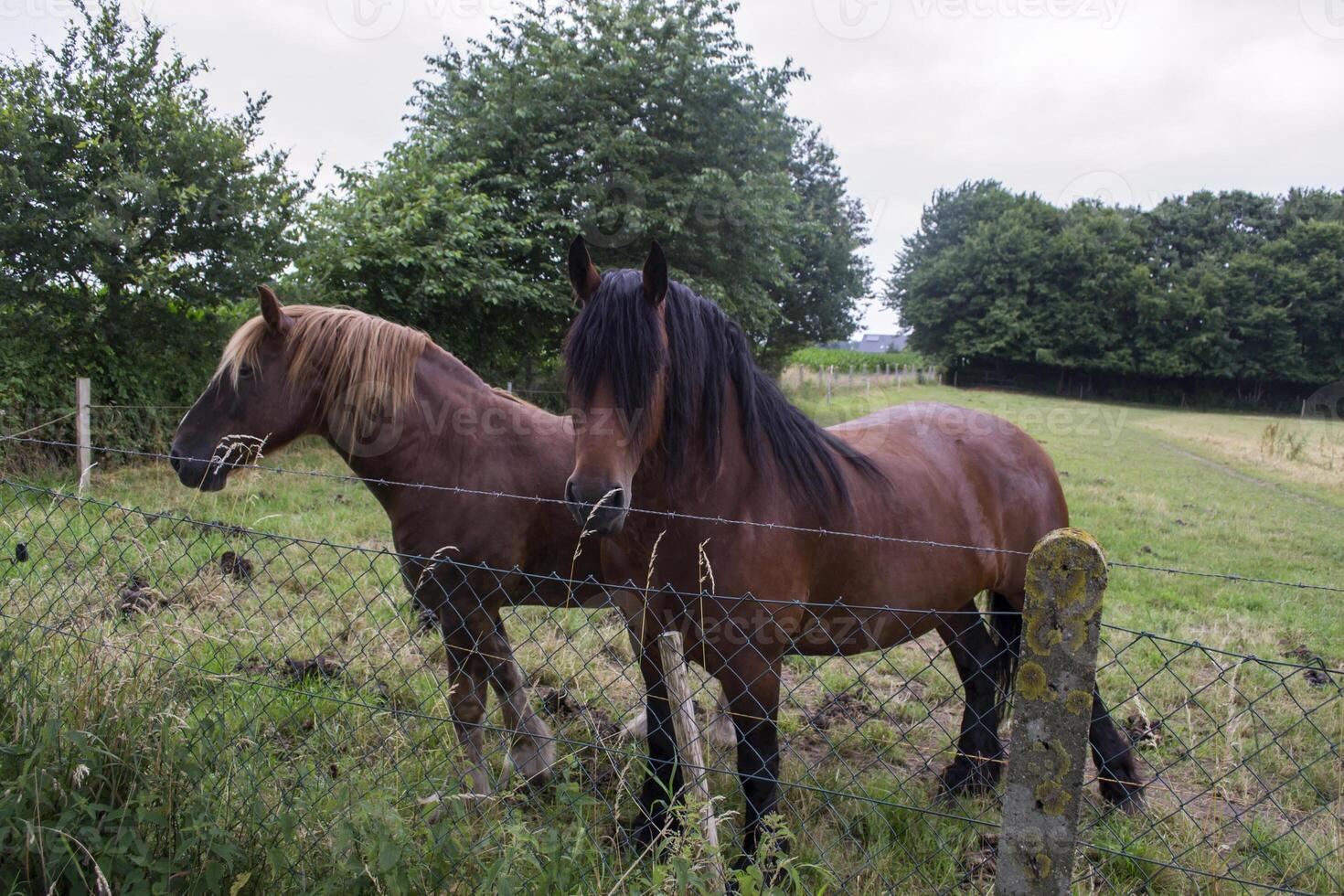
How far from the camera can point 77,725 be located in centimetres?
230

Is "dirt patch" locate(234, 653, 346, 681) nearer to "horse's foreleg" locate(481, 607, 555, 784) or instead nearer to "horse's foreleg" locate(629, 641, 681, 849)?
"horse's foreleg" locate(481, 607, 555, 784)

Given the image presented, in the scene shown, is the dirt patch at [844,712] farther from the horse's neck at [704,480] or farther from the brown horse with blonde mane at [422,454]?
the horse's neck at [704,480]

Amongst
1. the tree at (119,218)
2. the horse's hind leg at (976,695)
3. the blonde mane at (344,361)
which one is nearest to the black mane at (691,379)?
the blonde mane at (344,361)

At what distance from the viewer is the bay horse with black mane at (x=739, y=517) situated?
7.30 feet

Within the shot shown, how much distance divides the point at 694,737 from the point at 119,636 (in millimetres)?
2456

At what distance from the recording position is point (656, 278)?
7.58 feet

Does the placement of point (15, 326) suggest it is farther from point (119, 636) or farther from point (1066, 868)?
point (1066, 868)

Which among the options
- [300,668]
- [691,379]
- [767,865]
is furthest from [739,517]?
[300,668]

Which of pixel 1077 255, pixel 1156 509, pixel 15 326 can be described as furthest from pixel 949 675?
pixel 1077 255

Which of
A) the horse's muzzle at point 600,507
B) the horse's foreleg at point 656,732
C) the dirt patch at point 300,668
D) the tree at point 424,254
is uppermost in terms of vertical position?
the tree at point 424,254

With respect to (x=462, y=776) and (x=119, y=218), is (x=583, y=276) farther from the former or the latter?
(x=119, y=218)

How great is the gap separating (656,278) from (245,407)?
1.84m

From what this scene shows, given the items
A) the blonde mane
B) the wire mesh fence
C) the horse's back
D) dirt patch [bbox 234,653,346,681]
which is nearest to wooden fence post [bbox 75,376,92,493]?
the wire mesh fence

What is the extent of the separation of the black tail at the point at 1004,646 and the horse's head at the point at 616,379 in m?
2.11
